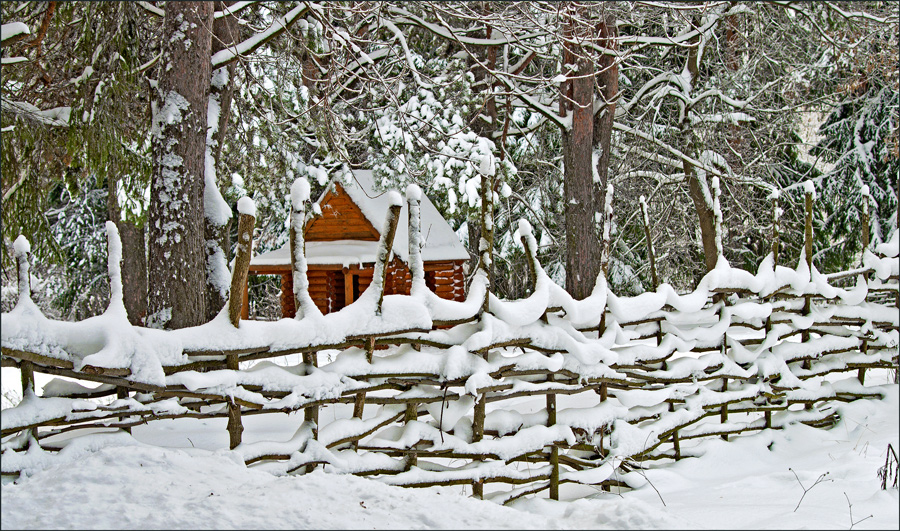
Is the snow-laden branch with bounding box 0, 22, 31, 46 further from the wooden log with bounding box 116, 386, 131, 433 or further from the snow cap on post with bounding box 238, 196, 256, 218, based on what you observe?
the wooden log with bounding box 116, 386, 131, 433

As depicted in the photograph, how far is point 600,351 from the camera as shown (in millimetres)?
4977

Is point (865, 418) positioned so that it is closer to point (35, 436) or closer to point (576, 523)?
point (576, 523)

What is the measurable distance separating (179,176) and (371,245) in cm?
724

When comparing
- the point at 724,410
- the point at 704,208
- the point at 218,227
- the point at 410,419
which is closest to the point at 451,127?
the point at 704,208

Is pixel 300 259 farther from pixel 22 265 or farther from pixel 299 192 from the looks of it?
pixel 22 265

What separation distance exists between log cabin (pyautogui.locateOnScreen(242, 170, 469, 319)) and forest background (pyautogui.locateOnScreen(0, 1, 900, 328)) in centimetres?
61

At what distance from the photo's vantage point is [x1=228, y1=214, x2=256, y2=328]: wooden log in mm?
3711

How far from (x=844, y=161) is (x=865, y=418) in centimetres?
1176

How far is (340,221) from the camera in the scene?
42.0 feet

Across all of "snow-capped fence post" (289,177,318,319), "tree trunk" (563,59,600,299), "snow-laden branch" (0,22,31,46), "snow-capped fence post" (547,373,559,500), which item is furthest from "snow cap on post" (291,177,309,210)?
"tree trunk" (563,59,600,299)

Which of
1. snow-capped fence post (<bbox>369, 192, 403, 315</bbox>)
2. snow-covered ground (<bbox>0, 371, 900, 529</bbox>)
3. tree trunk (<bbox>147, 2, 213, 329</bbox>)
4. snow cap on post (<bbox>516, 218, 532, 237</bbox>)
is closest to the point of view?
snow-covered ground (<bbox>0, 371, 900, 529</bbox>)

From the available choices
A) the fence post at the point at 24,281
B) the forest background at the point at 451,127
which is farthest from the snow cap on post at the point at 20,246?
the forest background at the point at 451,127

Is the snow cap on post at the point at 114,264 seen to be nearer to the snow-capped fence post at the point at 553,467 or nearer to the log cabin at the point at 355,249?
the snow-capped fence post at the point at 553,467

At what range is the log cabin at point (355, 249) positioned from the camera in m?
12.2
